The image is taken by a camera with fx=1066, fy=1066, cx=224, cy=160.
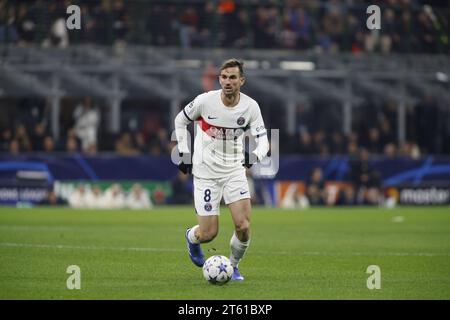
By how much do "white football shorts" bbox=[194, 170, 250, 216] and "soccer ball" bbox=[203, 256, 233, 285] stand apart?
2.42 feet

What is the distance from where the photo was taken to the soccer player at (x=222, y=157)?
12062 millimetres

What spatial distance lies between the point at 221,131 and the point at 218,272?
1.69 metres

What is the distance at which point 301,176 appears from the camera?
99.0 ft

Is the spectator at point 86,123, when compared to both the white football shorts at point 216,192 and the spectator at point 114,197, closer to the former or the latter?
the spectator at point 114,197

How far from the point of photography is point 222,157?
39.9ft

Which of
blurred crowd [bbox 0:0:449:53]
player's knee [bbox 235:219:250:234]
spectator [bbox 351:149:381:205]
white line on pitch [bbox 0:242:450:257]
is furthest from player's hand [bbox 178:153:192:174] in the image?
blurred crowd [bbox 0:0:449:53]

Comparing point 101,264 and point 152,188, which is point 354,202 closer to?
point 152,188

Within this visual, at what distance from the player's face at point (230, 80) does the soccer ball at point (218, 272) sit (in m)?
1.91

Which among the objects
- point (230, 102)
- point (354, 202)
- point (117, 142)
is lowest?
point (354, 202)

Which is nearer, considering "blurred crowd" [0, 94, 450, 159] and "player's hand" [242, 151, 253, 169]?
"player's hand" [242, 151, 253, 169]

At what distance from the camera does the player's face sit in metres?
11.8

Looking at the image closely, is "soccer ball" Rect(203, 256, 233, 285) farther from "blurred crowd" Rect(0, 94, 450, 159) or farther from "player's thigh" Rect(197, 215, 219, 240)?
"blurred crowd" Rect(0, 94, 450, 159)

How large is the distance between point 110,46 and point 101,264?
18.8m
